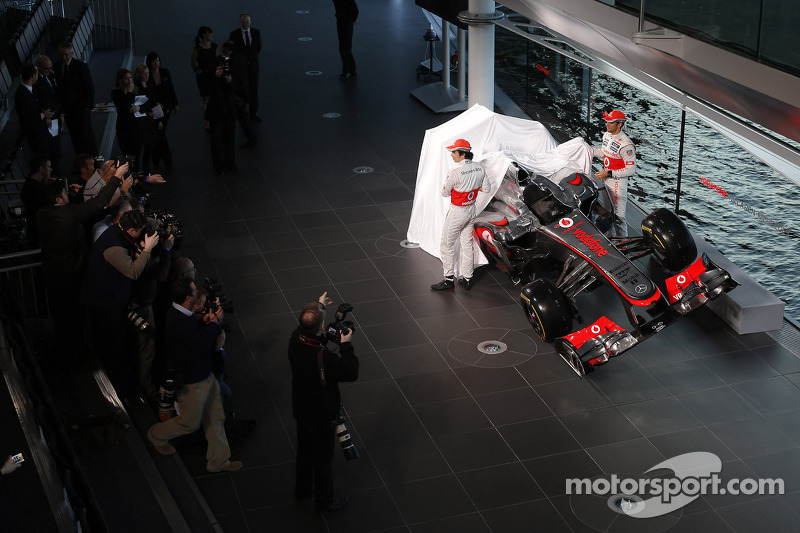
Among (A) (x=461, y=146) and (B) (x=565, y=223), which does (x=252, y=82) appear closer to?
(A) (x=461, y=146)

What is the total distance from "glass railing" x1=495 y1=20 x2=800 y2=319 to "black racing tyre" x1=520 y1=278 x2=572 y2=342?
11.3 ft

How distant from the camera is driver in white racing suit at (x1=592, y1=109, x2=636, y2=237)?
1169 cm

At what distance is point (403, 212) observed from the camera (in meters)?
13.5

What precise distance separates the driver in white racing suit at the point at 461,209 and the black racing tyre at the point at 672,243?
1.96 m

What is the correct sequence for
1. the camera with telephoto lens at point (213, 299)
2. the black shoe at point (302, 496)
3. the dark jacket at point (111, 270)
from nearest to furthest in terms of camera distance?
1. the camera with telephoto lens at point (213, 299)
2. the black shoe at point (302, 496)
3. the dark jacket at point (111, 270)

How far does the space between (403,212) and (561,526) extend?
6728 millimetres

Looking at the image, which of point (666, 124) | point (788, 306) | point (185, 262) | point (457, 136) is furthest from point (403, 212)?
point (185, 262)

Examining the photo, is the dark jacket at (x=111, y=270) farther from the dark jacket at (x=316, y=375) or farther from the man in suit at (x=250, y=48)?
the man in suit at (x=250, y=48)

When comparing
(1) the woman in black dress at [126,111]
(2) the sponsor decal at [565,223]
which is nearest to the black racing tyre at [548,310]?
(2) the sponsor decal at [565,223]

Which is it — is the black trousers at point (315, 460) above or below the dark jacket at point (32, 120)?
below

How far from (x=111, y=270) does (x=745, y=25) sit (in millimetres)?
5674

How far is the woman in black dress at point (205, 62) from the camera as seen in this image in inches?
566

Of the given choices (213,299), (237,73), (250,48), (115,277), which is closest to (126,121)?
(237,73)

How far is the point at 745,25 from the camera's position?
779cm
